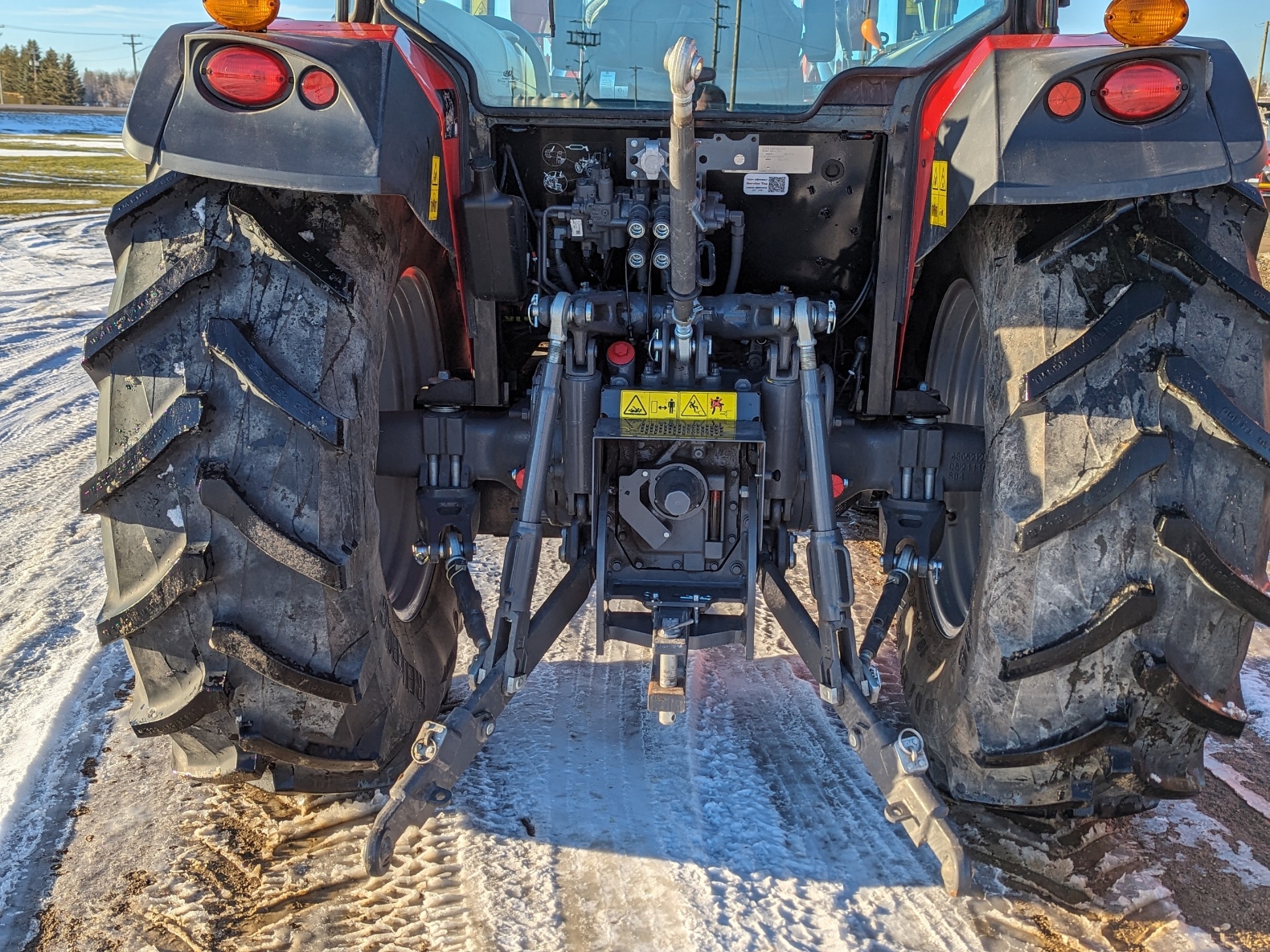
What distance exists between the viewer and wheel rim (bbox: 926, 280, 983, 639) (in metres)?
2.85

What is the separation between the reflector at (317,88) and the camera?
214 centimetres

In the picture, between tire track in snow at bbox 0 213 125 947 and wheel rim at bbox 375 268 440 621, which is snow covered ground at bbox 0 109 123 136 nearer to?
tire track in snow at bbox 0 213 125 947

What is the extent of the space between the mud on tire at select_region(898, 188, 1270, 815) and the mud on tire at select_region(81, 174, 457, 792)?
1.35m

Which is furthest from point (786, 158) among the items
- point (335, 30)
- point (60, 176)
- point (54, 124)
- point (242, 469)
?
point (54, 124)

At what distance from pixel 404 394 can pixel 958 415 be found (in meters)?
1.56

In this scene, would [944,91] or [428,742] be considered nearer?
[428,742]

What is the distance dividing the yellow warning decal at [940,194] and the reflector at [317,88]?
4.19 ft

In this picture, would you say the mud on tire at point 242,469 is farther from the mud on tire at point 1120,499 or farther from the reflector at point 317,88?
the mud on tire at point 1120,499

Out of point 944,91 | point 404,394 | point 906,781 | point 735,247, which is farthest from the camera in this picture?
point 404,394

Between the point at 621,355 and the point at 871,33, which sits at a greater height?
the point at 871,33

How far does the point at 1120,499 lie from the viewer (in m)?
2.10

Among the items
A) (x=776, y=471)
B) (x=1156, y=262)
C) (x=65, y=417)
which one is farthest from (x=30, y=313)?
(x=1156, y=262)

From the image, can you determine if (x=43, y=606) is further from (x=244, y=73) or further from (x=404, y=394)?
(x=244, y=73)

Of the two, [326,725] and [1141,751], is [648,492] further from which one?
[1141,751]
